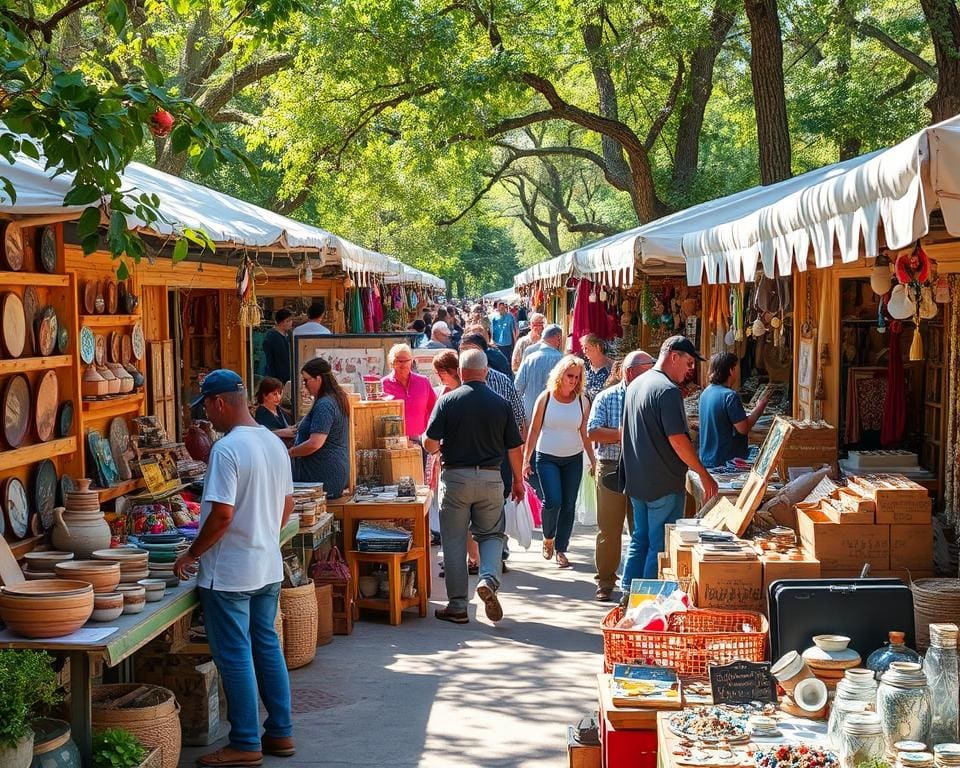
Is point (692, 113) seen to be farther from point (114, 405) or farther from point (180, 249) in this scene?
point (180, 249)

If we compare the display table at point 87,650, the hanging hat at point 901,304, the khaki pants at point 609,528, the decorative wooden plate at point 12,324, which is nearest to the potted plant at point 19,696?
the display table at point 87,650

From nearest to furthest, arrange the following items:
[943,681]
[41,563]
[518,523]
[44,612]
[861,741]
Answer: [861,741] < [943,681] < [44,612] < [41,563] < [518,523]

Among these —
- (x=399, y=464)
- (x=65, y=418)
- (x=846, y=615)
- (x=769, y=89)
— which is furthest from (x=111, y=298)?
(x=769, y=89)

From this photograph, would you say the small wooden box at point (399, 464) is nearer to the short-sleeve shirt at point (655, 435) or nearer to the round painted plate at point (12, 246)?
the short-sleeve shirt at point (655, 435)

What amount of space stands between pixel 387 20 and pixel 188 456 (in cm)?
955

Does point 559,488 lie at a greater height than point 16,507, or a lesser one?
lesser

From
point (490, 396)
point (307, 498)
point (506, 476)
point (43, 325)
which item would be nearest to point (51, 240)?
point (43, 325)

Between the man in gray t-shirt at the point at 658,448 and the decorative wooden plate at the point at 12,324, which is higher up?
the decorative wooden plate at the point at 12,324

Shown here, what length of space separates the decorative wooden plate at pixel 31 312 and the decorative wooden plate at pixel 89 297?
53.2 inches

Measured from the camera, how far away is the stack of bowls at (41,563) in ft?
18.0

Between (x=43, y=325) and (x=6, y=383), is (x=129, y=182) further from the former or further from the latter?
(x=6, y=383)

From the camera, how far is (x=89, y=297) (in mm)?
8266

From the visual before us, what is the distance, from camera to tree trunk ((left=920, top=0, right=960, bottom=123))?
46.5 feet

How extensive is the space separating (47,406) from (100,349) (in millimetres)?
1326
